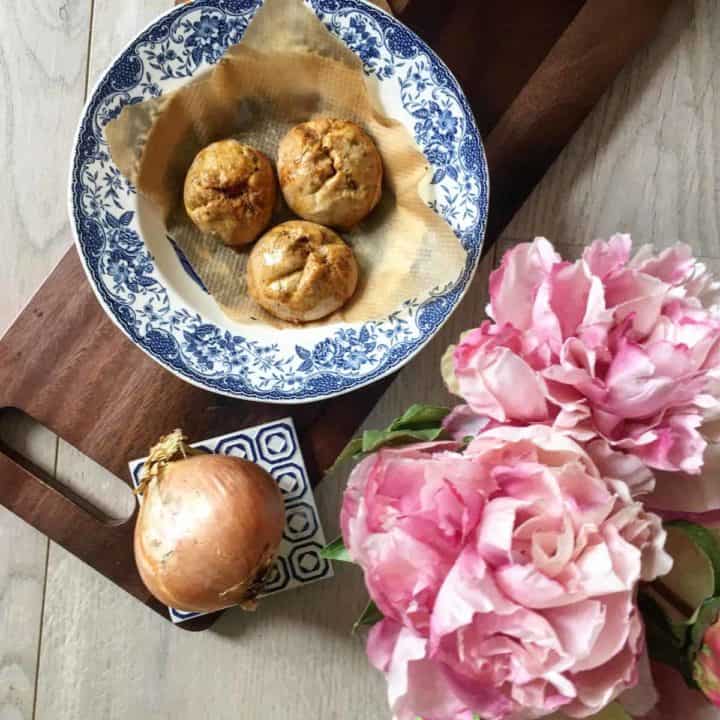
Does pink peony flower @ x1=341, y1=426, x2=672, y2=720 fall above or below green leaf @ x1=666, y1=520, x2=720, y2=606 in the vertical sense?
below

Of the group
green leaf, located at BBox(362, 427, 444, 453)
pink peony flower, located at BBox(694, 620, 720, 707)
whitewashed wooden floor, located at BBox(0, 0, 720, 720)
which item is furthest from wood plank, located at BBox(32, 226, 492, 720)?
pink peony flower, located at BBox(694, 620, 720, 707)

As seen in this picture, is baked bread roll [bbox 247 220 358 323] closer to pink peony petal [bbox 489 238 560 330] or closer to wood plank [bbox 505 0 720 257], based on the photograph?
wood plank [bbox 505 0 720 257]

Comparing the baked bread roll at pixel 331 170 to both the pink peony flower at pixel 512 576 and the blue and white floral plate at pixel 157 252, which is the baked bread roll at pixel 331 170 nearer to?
the blue and white floral plate at pixel 157 252

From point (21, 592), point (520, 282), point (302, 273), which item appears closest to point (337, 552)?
point (520, 282)

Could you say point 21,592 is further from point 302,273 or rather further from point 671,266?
point 671,266

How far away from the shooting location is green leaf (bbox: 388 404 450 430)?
0.47 meters

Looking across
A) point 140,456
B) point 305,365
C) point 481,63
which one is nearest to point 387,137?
point 481,63

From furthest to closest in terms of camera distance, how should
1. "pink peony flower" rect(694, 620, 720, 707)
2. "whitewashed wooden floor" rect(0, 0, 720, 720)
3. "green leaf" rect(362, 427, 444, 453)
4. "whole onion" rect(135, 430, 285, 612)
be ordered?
1. "whitewashed wooden floor" rect(0, 0, 720, 720)
2. "whole onion" rect(135, 430, 285, 612)
3. "green leaf" rect(362, 427, 444, 453)
4. "pink peony flower" rect(694, 620, 720, 707)

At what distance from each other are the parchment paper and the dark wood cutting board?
0.08 meters

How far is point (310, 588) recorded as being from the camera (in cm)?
79

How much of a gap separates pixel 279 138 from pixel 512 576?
0.56 meters

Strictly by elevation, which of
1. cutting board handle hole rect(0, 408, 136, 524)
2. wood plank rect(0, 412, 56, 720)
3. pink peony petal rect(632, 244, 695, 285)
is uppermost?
pink peony petal rect(632, 244, 695, 285)

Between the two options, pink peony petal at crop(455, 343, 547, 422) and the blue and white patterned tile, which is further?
the blue and white patterned tile

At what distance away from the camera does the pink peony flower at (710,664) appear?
0.34 meters
